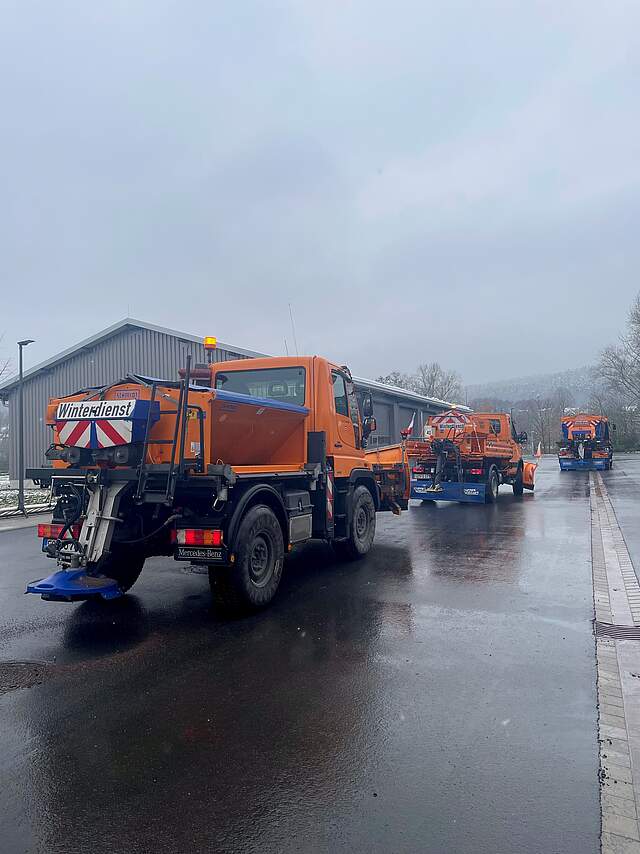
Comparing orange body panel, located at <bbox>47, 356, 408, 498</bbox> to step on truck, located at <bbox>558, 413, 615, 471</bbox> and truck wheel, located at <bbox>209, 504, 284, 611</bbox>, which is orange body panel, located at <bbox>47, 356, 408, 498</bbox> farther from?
step on truck, located at <bbox>558, 413, 615, 471</bbox>

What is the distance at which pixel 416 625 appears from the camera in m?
5.95

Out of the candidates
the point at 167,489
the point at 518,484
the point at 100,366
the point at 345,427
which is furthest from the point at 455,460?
the point at 100,366

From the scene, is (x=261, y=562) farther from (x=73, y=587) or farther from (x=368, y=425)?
(x=368, y=425)

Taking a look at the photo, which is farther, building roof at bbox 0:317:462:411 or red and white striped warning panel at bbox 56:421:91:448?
building roof at bbox 0:317:462:411

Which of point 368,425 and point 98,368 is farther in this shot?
point 98,368

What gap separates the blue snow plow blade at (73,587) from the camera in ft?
19.0

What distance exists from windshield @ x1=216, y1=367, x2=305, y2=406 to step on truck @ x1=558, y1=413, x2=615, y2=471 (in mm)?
29286

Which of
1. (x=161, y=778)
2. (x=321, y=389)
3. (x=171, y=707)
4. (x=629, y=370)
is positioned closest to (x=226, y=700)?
(x=171, y=707)

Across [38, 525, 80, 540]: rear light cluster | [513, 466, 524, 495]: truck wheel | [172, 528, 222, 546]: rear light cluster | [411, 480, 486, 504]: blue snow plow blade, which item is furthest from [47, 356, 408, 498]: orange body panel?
[513, 466, 524, 495]: truck wheel

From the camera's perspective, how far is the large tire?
21.5ft

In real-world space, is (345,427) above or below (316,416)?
below

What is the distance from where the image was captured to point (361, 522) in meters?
9.37

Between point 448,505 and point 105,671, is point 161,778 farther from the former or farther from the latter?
point 448,505

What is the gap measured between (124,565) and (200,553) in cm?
159
